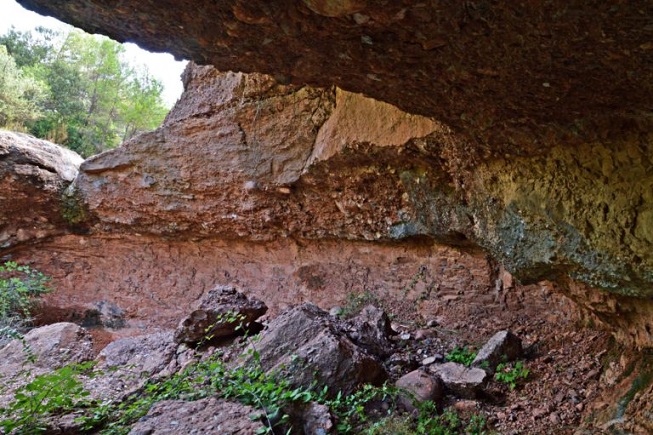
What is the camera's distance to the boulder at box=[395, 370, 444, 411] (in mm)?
2979

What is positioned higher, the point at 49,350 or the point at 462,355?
Answer: the point at 462,355

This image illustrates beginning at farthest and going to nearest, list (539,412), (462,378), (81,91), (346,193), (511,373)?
(81,91) → (346,193) → (511,373) → (462,378) → (539,412)

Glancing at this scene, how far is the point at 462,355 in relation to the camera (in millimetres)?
3883

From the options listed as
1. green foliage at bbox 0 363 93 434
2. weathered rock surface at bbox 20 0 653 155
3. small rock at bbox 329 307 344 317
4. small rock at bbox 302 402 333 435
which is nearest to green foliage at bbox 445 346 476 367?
small rock at bbox 302 402 333 435

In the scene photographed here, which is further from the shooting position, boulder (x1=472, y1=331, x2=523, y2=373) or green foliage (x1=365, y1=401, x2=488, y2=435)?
Result: boulder (x1=472, y1=331, x2=523, y2=373)

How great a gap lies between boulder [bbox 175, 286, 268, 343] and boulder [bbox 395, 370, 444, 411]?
1445 mm

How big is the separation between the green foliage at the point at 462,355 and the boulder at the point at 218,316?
1.73 m

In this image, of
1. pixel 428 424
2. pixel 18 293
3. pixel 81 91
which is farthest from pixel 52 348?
pixel 81 91

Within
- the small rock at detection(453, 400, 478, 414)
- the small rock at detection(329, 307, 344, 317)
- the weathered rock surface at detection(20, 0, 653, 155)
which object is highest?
the weathered rock surface at detection(20, 0, 653, 155)

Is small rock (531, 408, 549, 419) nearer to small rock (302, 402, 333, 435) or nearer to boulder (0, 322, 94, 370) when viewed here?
small rock (302, 402, 333, 435)

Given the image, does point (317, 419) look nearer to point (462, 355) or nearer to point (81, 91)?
point (462, 355)

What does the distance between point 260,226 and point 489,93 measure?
160 inches

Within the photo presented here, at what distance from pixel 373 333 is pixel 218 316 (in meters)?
1.35

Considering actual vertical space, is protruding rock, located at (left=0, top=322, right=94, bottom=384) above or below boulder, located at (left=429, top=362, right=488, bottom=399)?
below
